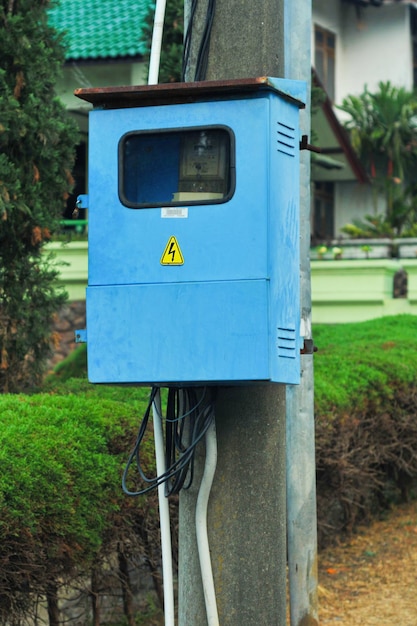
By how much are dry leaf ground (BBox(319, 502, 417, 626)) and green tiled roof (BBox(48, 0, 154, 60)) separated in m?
11.2

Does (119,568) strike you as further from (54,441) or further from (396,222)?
(396,222)

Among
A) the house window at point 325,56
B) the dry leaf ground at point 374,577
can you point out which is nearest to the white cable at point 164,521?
the dry leaf ground at point 374,577

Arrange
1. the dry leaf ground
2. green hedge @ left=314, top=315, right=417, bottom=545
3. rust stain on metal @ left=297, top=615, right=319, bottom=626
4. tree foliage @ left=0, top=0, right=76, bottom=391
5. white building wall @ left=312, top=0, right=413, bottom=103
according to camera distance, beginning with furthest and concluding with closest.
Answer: white building wall @ left=312, top=0, right=413, bottom=103, tree foliage @ left=0, top=0, right=76, bottom=391, green hedge @ left=314, top=315, right=417, bottom=545, the dry leaf ground, rust stain on metal @ left=297, top=615, right=319, bottom=626

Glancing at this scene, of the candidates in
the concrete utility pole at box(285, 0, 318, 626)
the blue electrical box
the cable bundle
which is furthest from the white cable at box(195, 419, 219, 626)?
the concrete utility pole at box(285, 0, 318, 626)

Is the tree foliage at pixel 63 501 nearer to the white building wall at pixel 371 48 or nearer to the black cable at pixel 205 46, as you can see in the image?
the black cable at pixel 205 46

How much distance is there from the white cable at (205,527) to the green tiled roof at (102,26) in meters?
14.5

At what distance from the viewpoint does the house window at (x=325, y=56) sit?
2664cm

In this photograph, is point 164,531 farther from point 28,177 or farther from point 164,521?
point 28,177

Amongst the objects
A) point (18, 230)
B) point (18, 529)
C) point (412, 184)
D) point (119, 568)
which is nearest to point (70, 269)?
point (18, 230)

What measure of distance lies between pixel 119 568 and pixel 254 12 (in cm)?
275

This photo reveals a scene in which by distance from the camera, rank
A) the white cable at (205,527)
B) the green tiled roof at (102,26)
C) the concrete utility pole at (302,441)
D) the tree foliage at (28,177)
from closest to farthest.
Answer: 1. the white cable at (205,527)
2. the concrete utility pole at (302,441)
3. the tree foliage at (28,177)
4. the green tiled roof at (102,26)

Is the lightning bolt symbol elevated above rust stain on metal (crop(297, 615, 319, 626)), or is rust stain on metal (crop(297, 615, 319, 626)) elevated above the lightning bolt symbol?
the lightning bolt symbol

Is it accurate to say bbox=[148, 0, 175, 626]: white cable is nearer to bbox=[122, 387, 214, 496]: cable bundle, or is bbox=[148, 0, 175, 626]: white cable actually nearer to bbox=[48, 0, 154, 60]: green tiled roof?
bbox=[122, 387, 214, 496]: cable bundle

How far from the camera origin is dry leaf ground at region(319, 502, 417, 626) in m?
6.23
